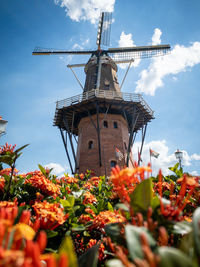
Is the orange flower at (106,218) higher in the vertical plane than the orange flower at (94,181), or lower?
lower

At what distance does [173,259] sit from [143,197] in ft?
1.05

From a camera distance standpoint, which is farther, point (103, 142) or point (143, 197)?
point (103, 142)

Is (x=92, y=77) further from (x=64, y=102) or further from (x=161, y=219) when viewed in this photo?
(x=161, y=219)

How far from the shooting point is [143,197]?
76cm

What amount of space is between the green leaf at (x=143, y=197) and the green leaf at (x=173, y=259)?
0.98 ft

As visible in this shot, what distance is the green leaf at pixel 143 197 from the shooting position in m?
0.76

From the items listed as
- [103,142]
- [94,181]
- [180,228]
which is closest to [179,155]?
[103,142]

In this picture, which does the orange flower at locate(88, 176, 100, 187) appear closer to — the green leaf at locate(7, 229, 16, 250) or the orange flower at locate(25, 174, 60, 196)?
the orange flower at locate(25, 174, 60, 196)

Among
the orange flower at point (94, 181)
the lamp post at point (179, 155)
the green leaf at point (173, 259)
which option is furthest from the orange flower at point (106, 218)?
the lamp post at point (179, 155)

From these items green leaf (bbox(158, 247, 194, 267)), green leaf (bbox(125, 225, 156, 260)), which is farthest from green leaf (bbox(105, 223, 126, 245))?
green leaf (bbox(158, 247, 194, 267))

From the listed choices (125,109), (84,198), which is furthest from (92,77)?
(84,198)

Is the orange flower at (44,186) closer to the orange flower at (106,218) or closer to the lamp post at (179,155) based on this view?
the orange flower at (106,218)

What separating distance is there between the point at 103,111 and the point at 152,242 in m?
14.9

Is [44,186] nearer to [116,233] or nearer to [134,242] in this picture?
[116,233]
